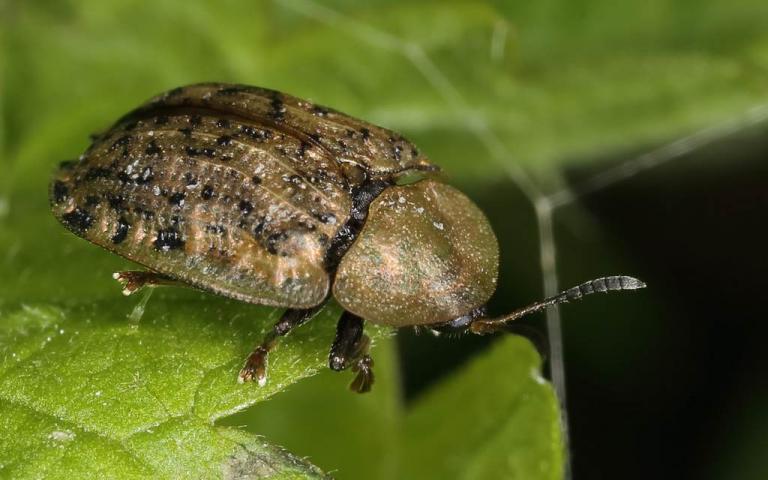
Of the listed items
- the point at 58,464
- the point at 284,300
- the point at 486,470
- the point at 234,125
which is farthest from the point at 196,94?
the point at 486,470

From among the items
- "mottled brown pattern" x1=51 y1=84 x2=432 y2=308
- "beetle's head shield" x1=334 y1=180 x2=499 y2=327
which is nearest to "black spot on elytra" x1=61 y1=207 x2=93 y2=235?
"mottled brown pattern" x1=51 y1=84 x2=432 y2=308

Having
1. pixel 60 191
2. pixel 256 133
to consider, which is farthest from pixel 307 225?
pixel 60 191

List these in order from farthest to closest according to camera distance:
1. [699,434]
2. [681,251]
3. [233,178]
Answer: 1. [681,251]
2. [699,434]
3. [233,178]

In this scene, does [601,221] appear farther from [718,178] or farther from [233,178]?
[233,178]

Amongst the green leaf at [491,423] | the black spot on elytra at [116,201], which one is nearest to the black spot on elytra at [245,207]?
the black spot on elytra at [116,201]

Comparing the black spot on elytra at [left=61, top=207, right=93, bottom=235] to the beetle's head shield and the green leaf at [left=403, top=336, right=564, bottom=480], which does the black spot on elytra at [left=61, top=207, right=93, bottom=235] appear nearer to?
the beetle's head shield

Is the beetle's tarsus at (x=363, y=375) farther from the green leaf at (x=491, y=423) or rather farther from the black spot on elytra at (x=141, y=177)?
the black spot on elytra at (x=141, y=177)
